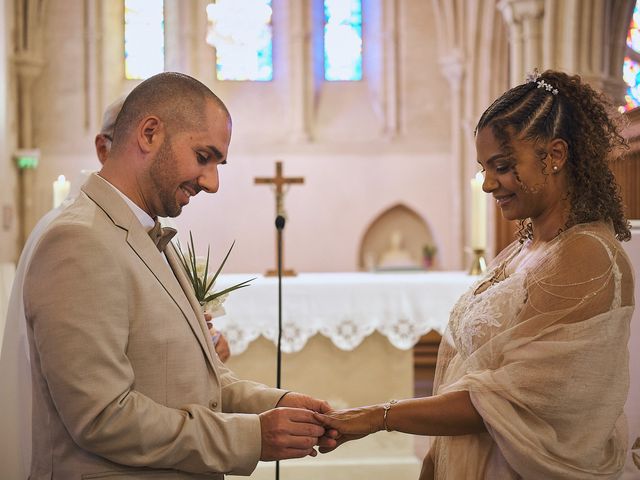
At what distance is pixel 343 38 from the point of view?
14.1 meters

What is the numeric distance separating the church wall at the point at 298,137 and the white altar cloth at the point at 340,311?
8277 mm

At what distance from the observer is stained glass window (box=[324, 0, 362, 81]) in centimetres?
1399

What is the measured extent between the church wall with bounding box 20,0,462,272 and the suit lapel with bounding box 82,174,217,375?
1141 centimetres

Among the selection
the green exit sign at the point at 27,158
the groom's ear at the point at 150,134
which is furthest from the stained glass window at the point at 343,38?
the groom's ear at the point at 150,134

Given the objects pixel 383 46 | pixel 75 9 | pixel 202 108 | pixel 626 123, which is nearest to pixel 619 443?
pixel 626 123

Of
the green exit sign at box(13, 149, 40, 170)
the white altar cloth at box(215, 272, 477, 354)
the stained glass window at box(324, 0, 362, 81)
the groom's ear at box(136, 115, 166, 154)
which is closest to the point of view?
the groom's ear at box(136, 115, 166, 154)

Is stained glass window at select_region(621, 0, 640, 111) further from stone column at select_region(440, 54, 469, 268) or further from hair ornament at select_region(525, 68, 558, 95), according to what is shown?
hair ornament at select_region(525, 68, 558, 95)

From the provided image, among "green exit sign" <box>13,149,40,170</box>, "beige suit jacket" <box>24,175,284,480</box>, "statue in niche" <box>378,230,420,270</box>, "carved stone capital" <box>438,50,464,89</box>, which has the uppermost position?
"carved stone capital" <box>438,50,464,89</box>

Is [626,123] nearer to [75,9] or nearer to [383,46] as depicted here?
[383,46]

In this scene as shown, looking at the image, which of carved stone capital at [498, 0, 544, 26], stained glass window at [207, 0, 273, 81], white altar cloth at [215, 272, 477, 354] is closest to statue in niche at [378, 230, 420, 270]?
stained glass window at [207, 0, 273, 81]

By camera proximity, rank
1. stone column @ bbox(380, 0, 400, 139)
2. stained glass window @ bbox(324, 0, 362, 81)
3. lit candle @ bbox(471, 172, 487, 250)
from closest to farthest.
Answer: lit candle @ bbox(471, 172, 487, 250)
stone column @ bbox(380, 0, 400, 139)
stained glass window @ bbox(324, 0, 362, 81)

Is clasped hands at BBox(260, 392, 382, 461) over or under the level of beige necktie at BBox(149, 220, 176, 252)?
under

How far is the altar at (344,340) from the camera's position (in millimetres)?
5090

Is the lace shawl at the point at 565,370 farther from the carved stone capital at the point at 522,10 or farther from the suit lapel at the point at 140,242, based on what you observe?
the carved stone capital at the point at 522,10
